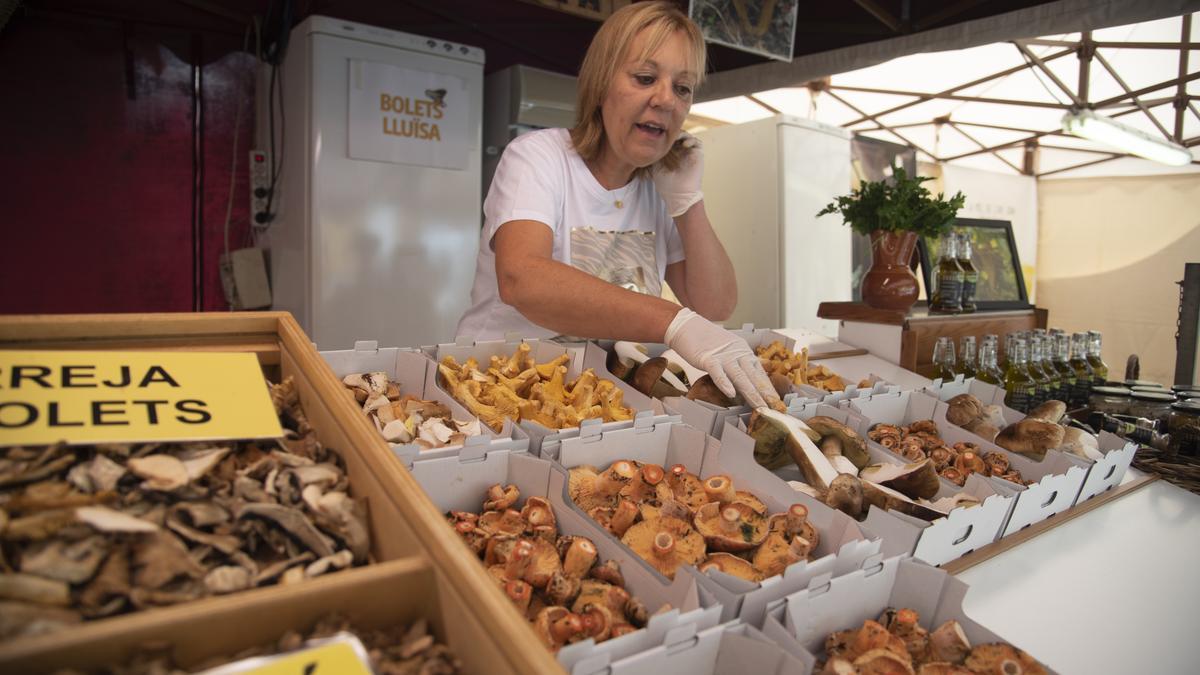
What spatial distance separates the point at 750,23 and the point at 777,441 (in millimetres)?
2402

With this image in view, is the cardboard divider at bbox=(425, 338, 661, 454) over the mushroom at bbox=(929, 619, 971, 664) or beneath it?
over

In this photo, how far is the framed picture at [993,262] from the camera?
288 cm

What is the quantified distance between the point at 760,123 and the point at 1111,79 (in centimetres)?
441

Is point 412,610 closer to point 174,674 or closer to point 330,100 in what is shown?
point 174,674

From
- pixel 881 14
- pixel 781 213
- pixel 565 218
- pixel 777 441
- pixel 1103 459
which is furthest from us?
pixel 781 213

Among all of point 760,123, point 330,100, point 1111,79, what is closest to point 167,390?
point 330,100

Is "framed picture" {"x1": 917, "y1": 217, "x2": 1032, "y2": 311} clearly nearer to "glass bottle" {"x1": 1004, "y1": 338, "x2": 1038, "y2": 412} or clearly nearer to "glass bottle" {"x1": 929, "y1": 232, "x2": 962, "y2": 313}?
"glass bottle" {"x1": 929, "y1": 232, "x2": 962, "y2": 313}

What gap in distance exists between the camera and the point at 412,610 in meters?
0.60

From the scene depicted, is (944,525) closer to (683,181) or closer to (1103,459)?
(1103,459)

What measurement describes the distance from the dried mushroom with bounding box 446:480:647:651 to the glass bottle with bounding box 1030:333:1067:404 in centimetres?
199

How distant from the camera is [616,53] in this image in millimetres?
1893

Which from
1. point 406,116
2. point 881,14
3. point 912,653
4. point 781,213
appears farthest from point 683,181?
point 781,213

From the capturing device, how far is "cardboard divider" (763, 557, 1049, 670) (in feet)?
2.65

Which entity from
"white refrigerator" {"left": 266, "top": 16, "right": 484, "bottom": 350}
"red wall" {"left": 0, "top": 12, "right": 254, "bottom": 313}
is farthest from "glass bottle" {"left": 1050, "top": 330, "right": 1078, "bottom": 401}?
"red wall" {"left": 0, "top": 12, "right": 254, "bottom": 313}
